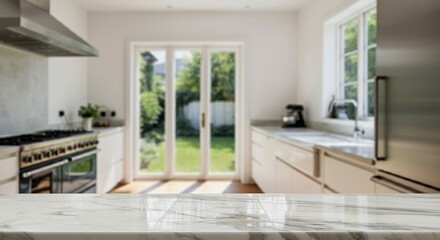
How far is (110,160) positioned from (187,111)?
4.74 feet

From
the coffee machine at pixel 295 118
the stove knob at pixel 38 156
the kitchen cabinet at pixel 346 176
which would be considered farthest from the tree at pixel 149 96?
the kitchen cabinet at pixel 346 176

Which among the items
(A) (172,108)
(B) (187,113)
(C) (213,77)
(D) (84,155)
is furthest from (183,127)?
(D) (84,155)

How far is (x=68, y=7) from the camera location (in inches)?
177

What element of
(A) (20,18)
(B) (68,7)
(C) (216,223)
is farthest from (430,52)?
(B) (68,7)

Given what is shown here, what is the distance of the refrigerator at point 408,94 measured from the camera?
139cm

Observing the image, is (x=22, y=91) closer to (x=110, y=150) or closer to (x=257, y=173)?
(x=110, y=150)

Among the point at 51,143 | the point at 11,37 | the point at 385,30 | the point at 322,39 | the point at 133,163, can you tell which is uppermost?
the point at 322,39

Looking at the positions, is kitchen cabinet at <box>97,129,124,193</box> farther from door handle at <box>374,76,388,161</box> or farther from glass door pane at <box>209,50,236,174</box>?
door handle at <box>374,76,388,161</box>

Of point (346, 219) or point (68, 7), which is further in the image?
point (68, 7)

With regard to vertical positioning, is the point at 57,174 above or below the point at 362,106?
below

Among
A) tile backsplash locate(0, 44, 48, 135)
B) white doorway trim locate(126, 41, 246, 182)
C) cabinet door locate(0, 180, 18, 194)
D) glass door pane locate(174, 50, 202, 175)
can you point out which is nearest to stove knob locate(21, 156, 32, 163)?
cabinet door locate(0, 180, 18, 194)

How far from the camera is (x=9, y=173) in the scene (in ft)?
7.47

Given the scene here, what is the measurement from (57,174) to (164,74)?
110 inches

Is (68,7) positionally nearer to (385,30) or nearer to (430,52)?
(385,30)
